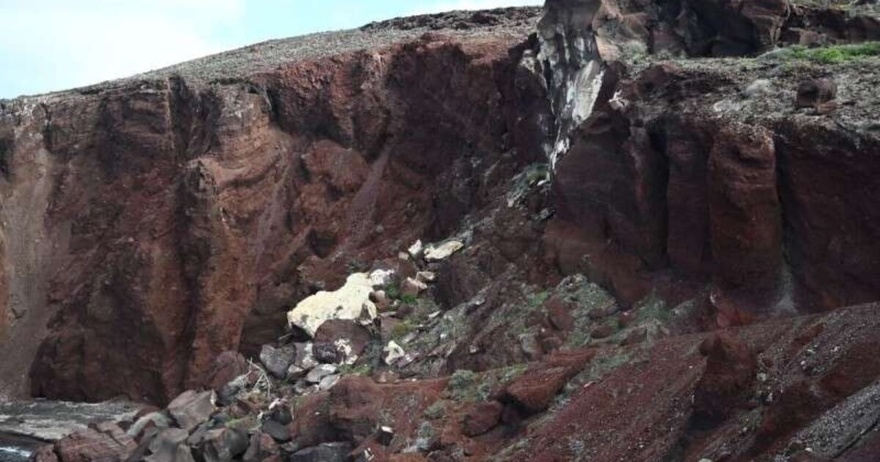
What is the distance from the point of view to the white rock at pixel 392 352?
20184mm

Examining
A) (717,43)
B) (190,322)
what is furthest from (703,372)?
(190,322)

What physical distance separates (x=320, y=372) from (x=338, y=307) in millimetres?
2790

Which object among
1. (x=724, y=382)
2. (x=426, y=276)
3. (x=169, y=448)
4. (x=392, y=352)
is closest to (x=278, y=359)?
(x=392, y=352)

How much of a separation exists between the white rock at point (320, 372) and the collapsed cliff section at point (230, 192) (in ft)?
20.0

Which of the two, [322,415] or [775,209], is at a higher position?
[775,209]

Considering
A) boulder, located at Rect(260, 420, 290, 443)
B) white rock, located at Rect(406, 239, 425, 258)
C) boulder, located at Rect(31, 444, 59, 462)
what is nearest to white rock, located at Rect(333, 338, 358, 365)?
boulder, located at Rect(260, 420, 290, 443)

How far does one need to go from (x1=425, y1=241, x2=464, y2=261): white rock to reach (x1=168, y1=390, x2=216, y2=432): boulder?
21.1 ft

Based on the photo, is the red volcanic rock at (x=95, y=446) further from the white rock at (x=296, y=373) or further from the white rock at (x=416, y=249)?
the white rock at (x=416, y=249)

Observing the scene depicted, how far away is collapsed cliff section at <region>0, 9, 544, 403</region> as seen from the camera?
27562 millimetres

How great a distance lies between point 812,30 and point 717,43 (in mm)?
1779

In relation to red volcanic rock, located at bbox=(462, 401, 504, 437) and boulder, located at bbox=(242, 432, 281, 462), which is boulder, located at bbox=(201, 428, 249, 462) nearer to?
boulder, located at bbox=(242, 432, 281, 462)

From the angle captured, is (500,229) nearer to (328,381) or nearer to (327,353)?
(327,353)

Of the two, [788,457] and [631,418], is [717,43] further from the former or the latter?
[788,457]

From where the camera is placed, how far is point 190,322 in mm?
27859
